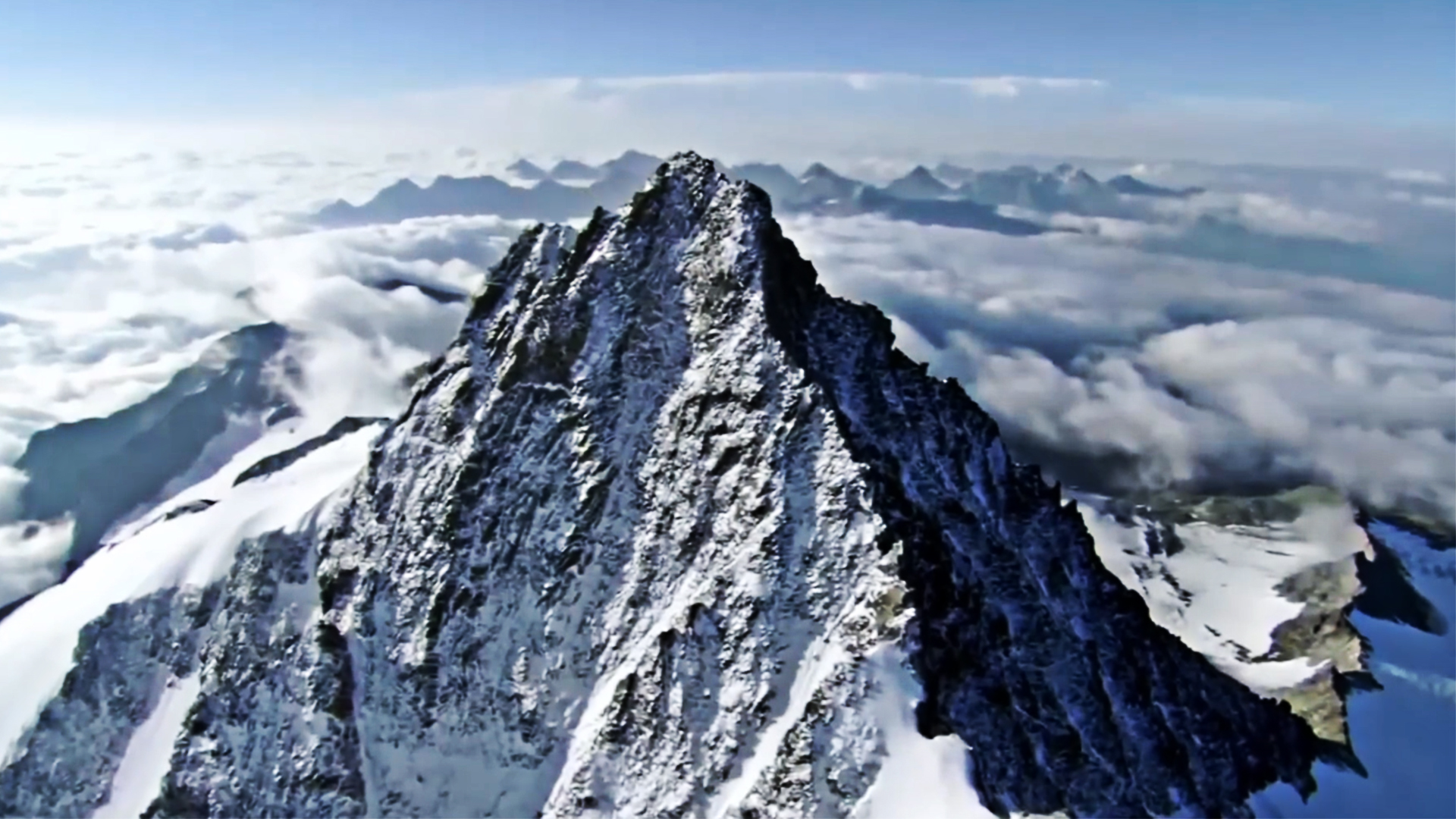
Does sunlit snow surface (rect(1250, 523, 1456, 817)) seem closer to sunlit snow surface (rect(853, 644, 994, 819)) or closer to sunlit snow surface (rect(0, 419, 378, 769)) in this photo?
sunlit snow surface (rect(853, 644, 994, 819))

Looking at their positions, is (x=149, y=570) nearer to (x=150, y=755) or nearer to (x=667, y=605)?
(x=150, y=755)

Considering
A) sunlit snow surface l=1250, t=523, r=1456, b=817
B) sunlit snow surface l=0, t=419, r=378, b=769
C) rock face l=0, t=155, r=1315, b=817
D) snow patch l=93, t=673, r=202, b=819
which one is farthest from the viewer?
sunlit snow surface l=0, t=419, r=378, b=769

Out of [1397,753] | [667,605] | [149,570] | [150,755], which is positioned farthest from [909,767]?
[1397,753]

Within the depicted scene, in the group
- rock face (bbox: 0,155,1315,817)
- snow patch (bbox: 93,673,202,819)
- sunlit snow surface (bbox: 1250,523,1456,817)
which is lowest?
sunlit snow surface (bbox: 1250,523,1456,817)

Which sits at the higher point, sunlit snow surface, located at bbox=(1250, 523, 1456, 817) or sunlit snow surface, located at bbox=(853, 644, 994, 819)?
sunlit snow surface, located at bbox=(853, 644, 994, 819)

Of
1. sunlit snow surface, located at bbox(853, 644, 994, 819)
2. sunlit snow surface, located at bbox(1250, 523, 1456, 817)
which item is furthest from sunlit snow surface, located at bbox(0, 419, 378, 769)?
sunlit snow surface, located at bbox(1250, 523, 1456, 817)

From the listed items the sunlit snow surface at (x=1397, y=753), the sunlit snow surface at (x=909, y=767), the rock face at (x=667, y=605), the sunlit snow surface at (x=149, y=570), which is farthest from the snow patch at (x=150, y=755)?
the sunlit snow surface at (x=1397, y=753)

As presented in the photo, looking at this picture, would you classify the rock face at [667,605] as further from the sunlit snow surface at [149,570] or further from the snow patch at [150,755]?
the sunlit snow surface at [149,570]

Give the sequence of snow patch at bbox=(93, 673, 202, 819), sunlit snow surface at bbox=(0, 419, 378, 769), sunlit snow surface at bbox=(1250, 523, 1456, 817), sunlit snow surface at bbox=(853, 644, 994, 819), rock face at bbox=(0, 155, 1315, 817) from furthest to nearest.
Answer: sunlit snow surface at bbox=(0, 419, 378, 769)
sunlit snow surface at bbox=(1250, 523, 1456, 817)
snow patch at bbox=(93, 673, 202, 819)
rock face at bbox=(0, 155, 1315, 817)
sunlit snow surface at bbox=(853, 644, 994, 819)
